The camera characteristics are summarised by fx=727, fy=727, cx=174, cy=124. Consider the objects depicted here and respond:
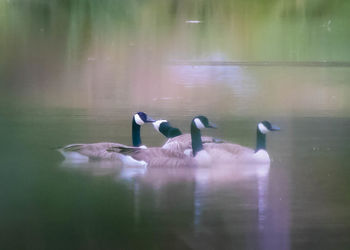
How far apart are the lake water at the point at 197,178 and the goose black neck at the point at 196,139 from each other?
6 centimetres

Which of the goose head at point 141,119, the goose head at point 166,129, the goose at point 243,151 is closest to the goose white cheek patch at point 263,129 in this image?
the goose at point 243,151

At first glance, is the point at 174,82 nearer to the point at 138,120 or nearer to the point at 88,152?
the point at 138,120

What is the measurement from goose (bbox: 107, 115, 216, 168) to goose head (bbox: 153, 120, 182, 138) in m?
0.09

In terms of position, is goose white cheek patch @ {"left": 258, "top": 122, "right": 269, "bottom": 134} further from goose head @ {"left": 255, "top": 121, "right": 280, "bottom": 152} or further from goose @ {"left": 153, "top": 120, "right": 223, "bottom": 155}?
goose @ {"left": 153, "top": 120, "right": 223, "bottom": 155}

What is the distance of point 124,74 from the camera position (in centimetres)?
334

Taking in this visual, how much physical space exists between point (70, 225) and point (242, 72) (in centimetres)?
118

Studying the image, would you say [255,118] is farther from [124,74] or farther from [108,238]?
[108,238]

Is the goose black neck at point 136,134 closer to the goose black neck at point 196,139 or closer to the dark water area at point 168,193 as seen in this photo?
the dark water area at point 168,193

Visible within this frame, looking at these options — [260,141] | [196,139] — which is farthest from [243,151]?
[196,139]

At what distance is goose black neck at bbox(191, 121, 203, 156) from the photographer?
3.25 meters

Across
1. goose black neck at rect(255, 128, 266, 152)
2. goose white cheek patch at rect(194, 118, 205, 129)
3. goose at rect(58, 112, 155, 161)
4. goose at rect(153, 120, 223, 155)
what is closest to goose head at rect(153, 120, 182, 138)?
goose at rect(153, 120, 223, 155)

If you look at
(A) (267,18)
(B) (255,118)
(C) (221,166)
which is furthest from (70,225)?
(A) (267,18)

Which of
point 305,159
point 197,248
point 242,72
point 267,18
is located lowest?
point 197,248

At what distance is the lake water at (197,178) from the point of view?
261 centimetres
